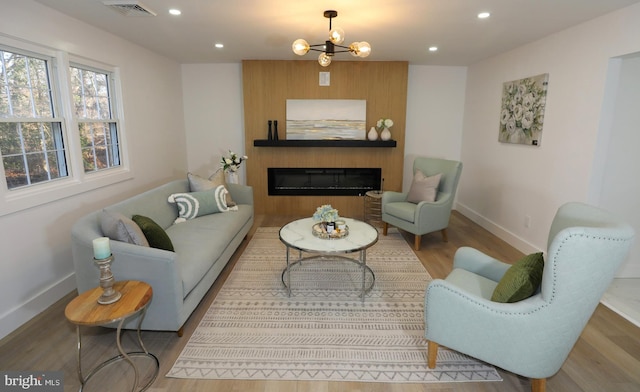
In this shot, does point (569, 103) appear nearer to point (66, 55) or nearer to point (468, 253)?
point (468, 253)

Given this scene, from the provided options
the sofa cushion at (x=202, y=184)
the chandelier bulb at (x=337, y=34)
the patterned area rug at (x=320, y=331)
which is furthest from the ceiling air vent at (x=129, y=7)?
the patterned area rug at (x=320, y=331)

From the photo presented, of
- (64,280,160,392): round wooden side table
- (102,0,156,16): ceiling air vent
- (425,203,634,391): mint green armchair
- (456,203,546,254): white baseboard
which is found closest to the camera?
(425,203,634,391): mint green armchair

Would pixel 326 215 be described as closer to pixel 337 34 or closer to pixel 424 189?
pixel 337 34

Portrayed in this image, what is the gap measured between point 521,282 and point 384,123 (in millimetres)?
3800

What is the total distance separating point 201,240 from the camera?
9.72 feet

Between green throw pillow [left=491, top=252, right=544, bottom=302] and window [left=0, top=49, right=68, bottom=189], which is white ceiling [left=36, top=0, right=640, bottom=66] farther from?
green throw pillow [left=491, top=252, right=544, bottom=302]

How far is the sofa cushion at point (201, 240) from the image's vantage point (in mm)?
2469

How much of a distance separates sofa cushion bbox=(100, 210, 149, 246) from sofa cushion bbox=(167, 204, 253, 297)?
290 millimetres

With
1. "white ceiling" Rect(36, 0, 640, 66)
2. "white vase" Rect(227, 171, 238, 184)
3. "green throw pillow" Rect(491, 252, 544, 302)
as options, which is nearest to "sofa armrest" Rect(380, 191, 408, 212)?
"white ceiling" Rect(36, 0, 640, 66)

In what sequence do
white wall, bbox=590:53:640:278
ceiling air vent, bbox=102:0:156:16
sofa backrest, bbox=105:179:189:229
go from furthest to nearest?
white wall, bbox=590:53:640:278 < sofa backrest, bbox=105:179:189:229 < ceiling air vent, bbox=102:0:156:16

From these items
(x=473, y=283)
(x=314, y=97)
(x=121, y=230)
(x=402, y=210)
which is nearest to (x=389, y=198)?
(x=402, y=210)

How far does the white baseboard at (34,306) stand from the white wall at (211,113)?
3010 mm

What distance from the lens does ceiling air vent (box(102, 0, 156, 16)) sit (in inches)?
104

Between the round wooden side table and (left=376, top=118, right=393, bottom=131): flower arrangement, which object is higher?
(left=376, top=118, right=393, bottom=131): flower arrangement
